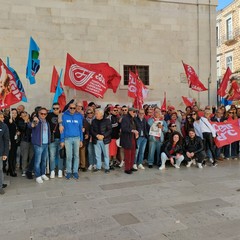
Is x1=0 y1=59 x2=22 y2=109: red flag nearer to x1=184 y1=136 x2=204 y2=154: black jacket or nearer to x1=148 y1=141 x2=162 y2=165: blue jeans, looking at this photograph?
x1=148 y1=141 x2=162 y2=165: blue jeans

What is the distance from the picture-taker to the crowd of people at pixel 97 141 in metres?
7.45

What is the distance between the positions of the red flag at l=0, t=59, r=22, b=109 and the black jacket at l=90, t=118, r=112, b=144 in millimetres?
2048

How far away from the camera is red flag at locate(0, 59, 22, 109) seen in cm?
729

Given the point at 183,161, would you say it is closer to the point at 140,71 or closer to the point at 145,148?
the point at 145,148

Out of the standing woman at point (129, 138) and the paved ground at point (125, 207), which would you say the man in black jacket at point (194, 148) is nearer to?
the paved ground at point (125, 207)

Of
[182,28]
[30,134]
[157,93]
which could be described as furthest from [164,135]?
[182,28]

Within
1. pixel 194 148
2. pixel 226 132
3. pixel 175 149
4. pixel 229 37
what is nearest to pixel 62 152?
pixel 175 149

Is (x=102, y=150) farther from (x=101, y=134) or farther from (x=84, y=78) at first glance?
(x=84, y=78)

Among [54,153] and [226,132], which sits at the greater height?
[226,132]

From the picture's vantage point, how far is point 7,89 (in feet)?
24.4

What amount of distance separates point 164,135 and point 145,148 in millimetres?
689

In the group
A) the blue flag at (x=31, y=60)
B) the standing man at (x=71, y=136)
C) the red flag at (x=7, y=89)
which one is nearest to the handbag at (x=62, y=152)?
the standing man at (x=71, y=136)

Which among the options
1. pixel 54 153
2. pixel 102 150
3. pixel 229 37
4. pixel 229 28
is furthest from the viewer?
pixel 229 28

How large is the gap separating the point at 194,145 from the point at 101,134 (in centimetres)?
279
